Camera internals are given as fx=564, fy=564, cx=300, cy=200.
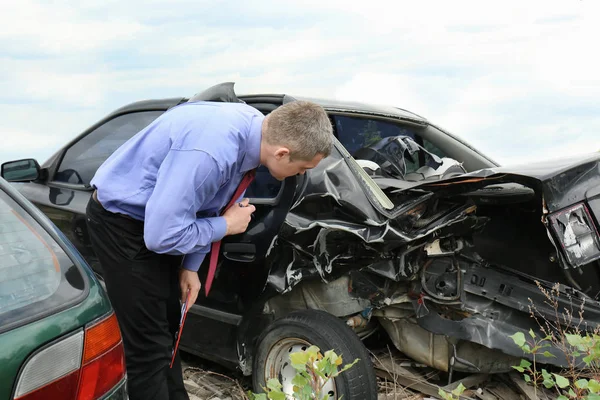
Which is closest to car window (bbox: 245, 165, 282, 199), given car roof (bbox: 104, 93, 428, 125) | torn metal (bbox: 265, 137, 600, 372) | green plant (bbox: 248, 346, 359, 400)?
torn metal (bbox: 265, 137, 600, 372)

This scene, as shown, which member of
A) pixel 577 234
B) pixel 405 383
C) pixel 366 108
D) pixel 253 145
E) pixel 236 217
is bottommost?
pixel 405 383

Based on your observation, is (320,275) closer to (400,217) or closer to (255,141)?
(400,217)

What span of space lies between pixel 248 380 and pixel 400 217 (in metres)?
1.50

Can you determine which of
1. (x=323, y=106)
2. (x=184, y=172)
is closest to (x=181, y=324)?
(x=184, y=172)

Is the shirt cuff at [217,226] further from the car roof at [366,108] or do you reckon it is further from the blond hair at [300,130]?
the car roof at [366,108]

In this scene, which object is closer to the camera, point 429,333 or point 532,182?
point 532,182

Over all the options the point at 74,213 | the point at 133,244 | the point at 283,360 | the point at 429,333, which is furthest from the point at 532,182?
the point at 74,213

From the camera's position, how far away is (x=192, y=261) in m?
2.52

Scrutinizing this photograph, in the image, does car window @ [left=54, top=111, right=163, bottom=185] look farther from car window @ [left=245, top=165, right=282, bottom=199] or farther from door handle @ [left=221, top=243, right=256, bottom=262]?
door handle @ [left=221, top=243, right=256, bottom=262]

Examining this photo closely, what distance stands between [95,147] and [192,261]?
6.78ft

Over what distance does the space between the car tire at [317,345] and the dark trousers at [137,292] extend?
1.92ft

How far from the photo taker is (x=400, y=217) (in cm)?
271

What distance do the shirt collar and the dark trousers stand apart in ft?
1.80

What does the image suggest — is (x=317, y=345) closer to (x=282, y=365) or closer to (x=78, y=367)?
(x=282, y=365)
